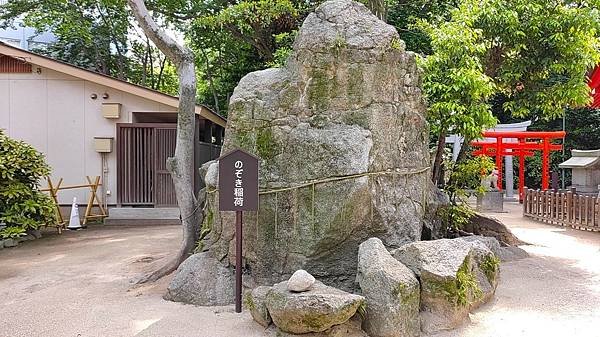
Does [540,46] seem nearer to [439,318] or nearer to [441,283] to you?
→ [441,283]

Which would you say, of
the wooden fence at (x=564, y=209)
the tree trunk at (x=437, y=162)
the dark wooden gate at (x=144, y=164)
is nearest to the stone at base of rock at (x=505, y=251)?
the tree trunk at (x=437, y=162)

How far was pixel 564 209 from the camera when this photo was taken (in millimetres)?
13406

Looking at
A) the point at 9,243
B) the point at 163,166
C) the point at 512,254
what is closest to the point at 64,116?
the point at 163,166

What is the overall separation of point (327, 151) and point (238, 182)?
1181mm

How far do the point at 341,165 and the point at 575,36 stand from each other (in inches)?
228

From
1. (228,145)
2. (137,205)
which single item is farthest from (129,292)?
(137,205)

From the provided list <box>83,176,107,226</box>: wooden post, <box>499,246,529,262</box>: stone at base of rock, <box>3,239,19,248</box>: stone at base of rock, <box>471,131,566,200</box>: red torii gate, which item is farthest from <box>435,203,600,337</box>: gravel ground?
<box>471,131,566,200</box>: red torii gate

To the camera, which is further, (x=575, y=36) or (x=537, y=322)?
(x=575, y=36)

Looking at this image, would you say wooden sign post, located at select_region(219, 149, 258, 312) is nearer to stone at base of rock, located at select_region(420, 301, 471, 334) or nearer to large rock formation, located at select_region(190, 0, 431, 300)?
large rock formation, located at select_region(190, 0, 431, 300)

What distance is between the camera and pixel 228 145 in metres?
6.58

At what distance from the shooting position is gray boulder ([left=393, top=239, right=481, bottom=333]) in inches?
201

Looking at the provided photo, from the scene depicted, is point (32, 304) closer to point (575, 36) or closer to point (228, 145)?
point (228, 145)

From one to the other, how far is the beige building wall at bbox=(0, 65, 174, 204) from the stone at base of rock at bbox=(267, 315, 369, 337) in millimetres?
9487

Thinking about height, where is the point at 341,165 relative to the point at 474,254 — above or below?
above
